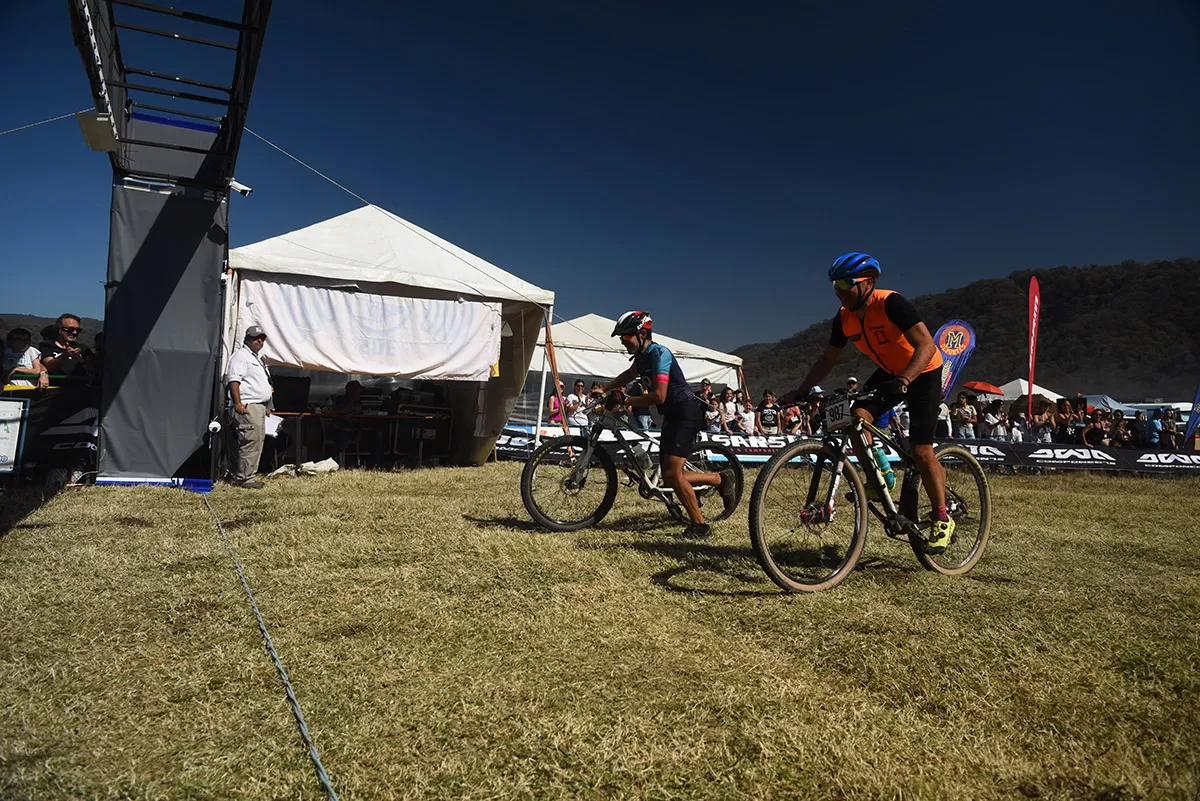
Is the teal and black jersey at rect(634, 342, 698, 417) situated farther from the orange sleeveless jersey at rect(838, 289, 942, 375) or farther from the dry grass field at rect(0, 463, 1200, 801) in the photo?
the orange sleeveless jersey at rect(838, 289, 942, 375)

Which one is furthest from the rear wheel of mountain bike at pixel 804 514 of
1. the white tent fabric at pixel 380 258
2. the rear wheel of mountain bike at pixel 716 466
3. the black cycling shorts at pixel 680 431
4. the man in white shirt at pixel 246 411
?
the white tent fabric at pixel 380 258

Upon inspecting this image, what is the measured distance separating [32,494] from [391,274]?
499 cm

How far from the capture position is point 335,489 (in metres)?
8.12

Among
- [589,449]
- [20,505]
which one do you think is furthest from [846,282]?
[20,505]

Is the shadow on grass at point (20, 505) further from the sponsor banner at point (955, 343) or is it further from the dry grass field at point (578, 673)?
the sponsor banner at point (955, 343)

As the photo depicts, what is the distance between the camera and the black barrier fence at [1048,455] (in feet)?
41.9

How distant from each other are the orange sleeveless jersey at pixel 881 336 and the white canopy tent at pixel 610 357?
48.7ft

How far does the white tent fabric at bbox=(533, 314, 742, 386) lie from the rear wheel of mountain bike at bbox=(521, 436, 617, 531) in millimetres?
13501

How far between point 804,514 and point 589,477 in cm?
188

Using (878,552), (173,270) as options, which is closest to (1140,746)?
(878,552)

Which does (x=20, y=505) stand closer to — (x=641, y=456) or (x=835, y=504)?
(x=641, y=456)

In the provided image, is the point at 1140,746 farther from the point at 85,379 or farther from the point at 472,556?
the point at 85,379

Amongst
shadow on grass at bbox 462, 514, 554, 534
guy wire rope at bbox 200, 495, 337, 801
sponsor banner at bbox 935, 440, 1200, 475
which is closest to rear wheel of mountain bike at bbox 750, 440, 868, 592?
shadow on grass at bbox 462, 514, 554, 534

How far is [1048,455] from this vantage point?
42.8 ft
